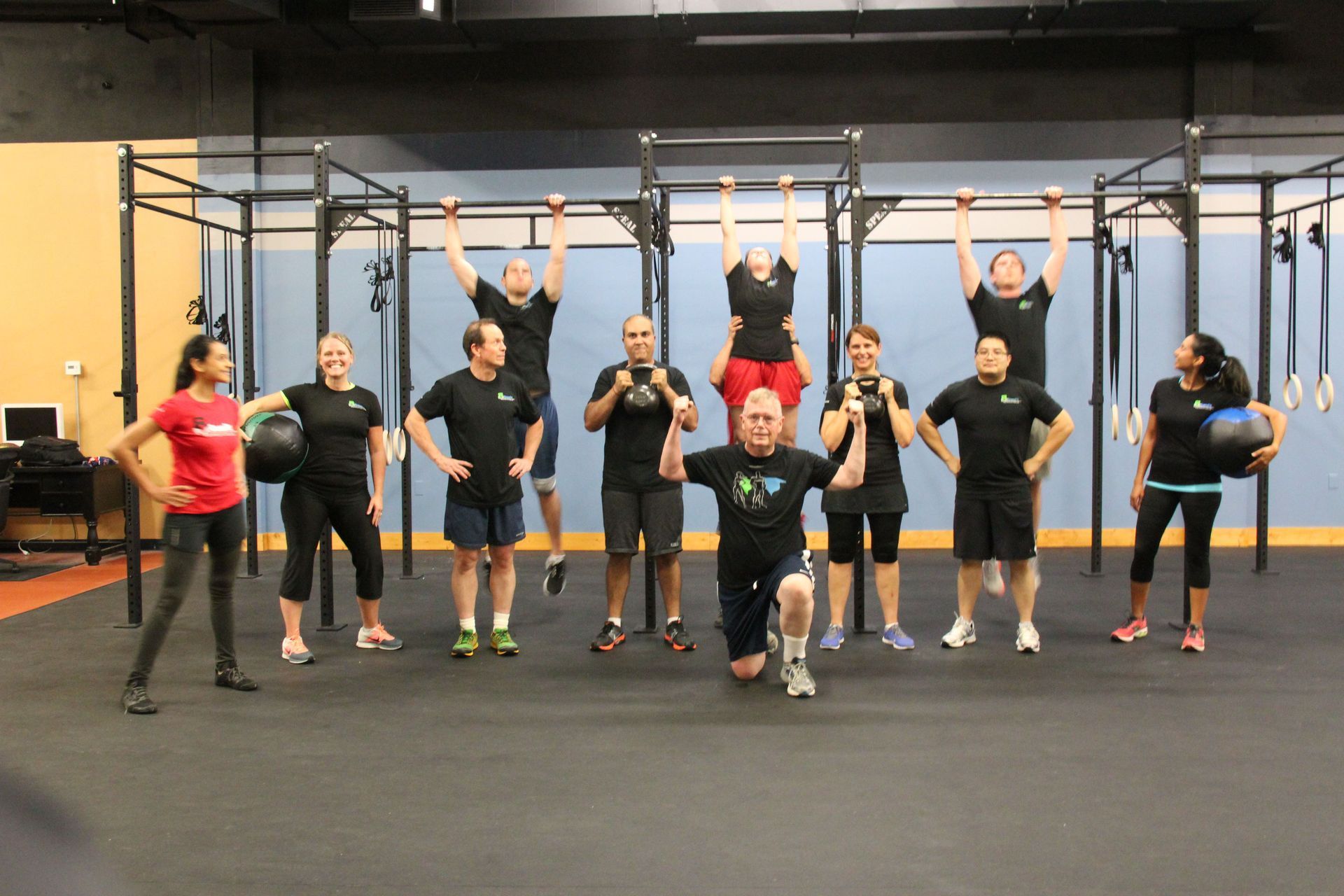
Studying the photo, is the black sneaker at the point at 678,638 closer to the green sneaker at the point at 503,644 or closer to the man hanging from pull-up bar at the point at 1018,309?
the green sneaker at the point at 503,644

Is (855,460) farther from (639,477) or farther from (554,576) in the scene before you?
(554,576)

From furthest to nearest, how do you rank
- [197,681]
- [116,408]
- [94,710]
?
[116,408] → [197,681] → [94,710]

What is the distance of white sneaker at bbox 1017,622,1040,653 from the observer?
416cm

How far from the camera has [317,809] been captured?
2.64 meters

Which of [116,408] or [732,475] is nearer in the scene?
[732,475]

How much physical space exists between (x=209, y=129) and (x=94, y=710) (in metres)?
5.11

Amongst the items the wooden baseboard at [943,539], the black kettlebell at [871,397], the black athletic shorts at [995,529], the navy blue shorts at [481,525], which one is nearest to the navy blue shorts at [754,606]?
the black kettlebell at [871,397]

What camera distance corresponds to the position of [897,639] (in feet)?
14.1

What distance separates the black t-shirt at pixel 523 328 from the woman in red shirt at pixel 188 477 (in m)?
1.68

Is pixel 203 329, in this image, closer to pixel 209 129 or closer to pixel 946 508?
pixel 209 129

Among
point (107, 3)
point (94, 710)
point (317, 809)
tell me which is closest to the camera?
point (317, 809)

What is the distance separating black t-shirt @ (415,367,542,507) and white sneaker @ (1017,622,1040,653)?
2217mm

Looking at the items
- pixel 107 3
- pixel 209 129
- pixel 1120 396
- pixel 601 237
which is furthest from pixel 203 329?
pixel 1120 396

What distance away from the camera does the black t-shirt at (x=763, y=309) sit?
4609mm
